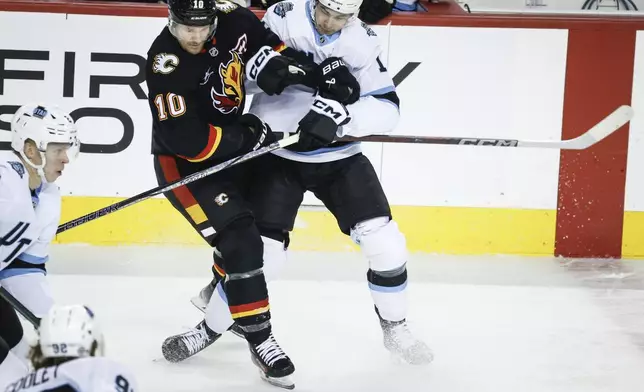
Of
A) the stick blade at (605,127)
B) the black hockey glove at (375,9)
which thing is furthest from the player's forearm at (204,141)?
the black hockey glove at (375,9)

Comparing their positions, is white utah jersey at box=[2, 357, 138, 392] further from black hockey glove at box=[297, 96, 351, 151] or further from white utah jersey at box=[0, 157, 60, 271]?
Result: black hockey glove at box=[297, 96, 351, 151]

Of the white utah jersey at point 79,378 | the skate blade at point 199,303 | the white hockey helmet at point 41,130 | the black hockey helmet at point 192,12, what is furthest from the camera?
the skate blade at point 199,303

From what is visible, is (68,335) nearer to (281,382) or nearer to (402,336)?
(281,382)

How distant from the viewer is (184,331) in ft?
12.6

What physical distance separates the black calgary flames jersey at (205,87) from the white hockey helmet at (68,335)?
3.93 feet

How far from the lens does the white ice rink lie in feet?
11.3

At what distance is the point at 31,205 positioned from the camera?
2.69 m

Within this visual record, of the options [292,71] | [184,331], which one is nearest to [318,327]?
[184,331]

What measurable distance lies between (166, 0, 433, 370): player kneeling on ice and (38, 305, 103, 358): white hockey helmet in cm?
138

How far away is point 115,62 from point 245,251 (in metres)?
1.83

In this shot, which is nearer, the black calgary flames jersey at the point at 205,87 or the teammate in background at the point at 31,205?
the teammate in background at the point at 31,205

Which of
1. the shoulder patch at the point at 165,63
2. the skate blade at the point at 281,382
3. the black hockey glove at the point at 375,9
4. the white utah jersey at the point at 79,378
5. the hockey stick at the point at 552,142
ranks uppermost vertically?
the black hockey glove at the point at 375,9

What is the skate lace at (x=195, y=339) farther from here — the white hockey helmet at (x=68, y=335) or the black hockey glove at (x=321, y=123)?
the white hockey helmet at (x=68, y=335)

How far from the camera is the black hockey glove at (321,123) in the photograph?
3307 mm
